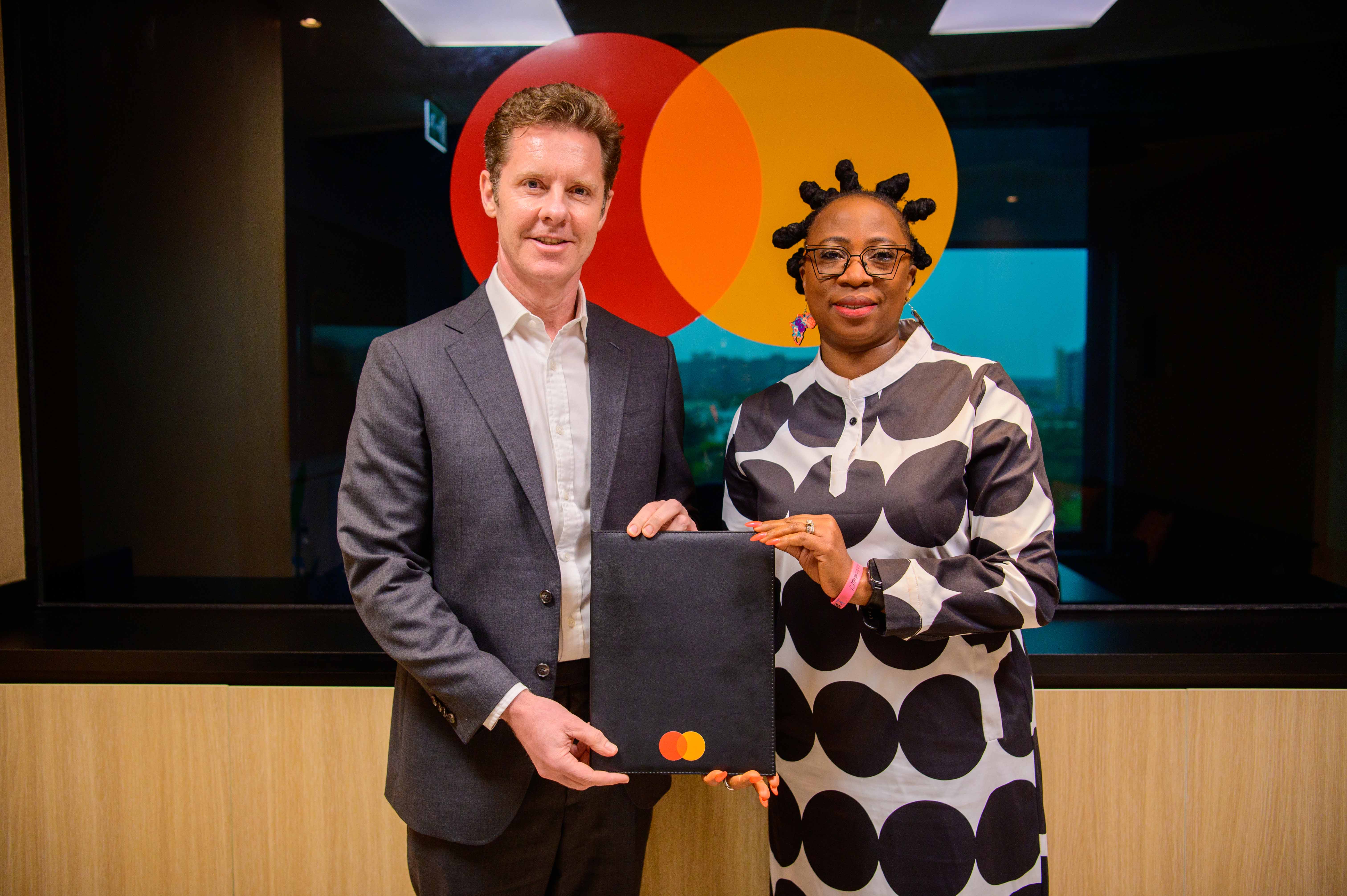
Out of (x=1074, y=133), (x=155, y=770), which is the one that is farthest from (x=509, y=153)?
(x=155, y=770)

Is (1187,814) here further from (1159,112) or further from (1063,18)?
(1063,18)

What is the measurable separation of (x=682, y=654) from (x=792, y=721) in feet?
1.08

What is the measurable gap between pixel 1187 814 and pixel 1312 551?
895mm

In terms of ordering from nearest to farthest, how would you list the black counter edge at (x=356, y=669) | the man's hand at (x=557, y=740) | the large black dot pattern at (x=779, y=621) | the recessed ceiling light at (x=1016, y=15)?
the man's hand at (x=557, y=740), the large black dot pattern at (x=779, y=621), the black counter edge at (x=356, y=669), the recessed ceiling light at (x=1016, y=15)

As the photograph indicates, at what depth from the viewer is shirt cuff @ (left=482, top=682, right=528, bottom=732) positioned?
1155 millimetres

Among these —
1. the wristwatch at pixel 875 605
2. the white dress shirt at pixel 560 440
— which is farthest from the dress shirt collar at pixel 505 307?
the wristwatch at pixel 875 605

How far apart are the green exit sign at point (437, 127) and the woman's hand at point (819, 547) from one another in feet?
5.15

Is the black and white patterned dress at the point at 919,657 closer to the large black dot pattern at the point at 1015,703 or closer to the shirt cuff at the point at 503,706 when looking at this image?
the large black dot pattern at the point at 1015,703

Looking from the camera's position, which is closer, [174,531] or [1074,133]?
[1074,133]

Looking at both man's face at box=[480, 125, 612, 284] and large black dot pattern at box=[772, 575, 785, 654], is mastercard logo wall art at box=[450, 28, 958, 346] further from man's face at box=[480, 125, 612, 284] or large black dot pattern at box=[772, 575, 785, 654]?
large black dot pattern at box=[772, 575, 785, 654]

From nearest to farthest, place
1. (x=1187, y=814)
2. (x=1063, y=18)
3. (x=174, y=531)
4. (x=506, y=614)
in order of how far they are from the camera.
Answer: (x=506, y=614) → (x=1187, y=814) → (x=1063, y=18) → (x=174, y=531)

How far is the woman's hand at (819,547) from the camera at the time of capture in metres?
1.14

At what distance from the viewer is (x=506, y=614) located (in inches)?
48.6

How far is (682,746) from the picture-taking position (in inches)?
45.9
